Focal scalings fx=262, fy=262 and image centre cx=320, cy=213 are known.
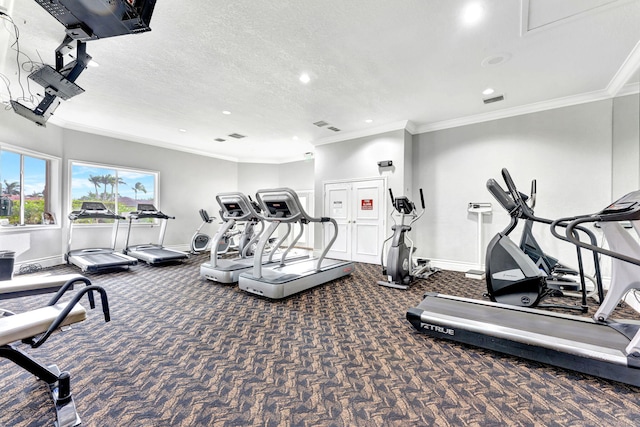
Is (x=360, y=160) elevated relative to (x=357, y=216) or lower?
A: elevated

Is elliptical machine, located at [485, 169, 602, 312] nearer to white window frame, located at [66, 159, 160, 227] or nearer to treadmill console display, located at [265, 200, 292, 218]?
treadmill console display, located at [265, 200, 292, 218]

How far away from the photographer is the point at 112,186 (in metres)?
6.93

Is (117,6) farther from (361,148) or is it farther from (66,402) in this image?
(361,148)

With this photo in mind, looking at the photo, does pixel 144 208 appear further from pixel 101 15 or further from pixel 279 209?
pixel 101 15

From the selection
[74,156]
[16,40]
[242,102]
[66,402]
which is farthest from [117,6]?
[74,156]

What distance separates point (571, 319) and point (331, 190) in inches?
207

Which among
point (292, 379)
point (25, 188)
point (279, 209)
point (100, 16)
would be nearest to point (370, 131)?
point (279, 209)

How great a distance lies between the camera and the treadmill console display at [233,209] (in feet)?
14.6

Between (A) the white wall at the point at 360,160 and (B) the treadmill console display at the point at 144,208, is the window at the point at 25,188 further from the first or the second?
(A) the white wall at the point at 360,160

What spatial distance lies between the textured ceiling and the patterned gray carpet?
3297 mm

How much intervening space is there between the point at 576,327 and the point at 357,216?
181 inches

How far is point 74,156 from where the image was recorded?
20.0 ft

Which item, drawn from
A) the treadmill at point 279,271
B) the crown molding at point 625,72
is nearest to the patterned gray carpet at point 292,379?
the treadmill at point 279,271

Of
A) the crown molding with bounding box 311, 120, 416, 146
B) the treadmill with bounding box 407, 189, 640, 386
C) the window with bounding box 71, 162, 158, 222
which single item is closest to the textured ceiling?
the crown molding with bounding box 311, 120, 416, 146
